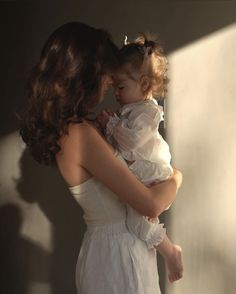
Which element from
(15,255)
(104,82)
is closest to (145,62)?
(104,82)

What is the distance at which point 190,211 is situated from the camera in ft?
6.57

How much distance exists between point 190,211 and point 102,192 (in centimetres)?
61

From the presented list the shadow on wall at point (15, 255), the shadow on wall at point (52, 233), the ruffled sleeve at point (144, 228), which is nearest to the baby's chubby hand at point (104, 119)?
the ruffled sleeve at point (144, 228)

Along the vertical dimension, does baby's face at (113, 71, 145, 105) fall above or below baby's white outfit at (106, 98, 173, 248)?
above

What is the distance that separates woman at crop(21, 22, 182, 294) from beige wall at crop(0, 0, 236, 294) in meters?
0.46

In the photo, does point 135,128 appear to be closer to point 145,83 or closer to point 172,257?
point 145,83

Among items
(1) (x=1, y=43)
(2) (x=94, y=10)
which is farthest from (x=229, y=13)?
(1) (x=1, y=43)

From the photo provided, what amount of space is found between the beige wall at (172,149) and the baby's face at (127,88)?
15.2 inches

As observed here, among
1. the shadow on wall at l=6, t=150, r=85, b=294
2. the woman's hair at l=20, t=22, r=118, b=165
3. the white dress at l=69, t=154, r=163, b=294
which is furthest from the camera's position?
the shadow on wall at l=6, t=150, r=85, b=294

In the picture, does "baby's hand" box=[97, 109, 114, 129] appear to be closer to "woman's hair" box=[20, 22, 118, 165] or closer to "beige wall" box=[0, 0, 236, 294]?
"woman's hair" box=[20, 22, 118, 165]

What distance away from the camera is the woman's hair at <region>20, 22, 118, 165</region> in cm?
139

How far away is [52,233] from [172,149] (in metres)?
0.64

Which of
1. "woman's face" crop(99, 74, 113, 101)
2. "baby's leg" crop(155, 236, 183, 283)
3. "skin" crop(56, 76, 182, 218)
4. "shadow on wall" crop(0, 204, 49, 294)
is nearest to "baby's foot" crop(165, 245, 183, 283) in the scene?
"baby's leg" crop(155, 236, 183, 283)

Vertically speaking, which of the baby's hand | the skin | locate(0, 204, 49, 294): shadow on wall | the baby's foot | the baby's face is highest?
the baby's face
